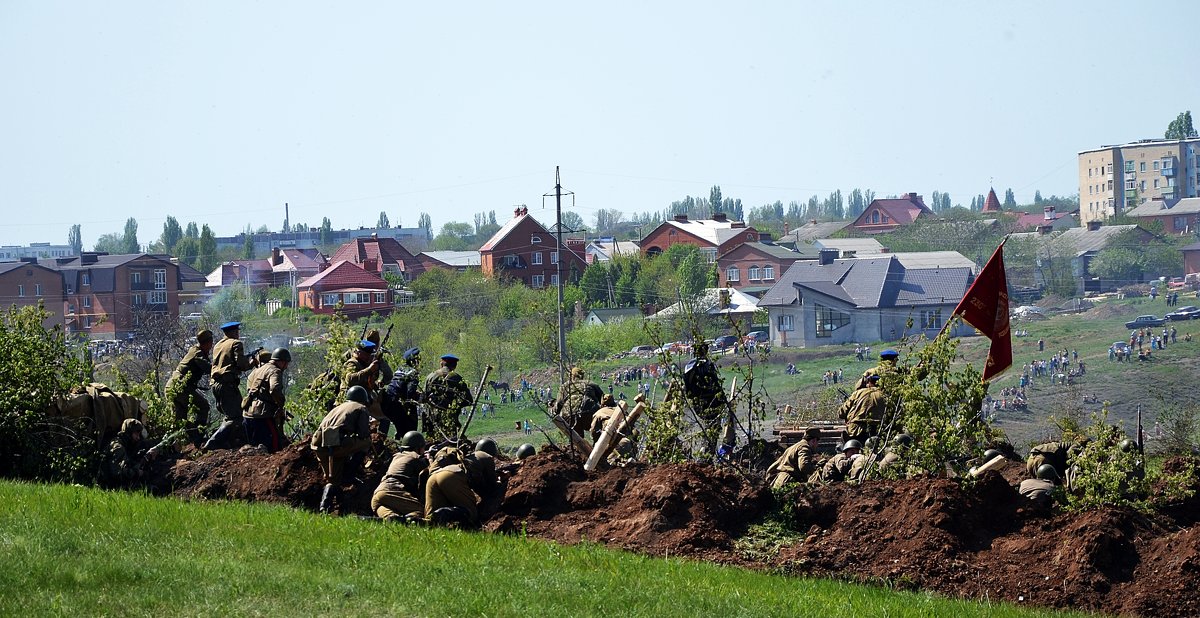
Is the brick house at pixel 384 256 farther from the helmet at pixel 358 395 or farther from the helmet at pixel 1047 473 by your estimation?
the helmet at pixel 1047 473

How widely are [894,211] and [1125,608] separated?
13357 cm

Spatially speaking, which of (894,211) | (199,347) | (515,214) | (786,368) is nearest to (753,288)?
(515,214)

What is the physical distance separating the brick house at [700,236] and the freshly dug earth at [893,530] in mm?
85618

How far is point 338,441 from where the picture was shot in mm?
11797

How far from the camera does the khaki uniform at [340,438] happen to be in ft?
38.7

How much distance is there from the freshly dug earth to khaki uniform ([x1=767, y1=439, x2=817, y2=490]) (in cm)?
171

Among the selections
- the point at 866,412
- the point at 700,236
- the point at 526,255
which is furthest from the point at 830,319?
the point at 866,412

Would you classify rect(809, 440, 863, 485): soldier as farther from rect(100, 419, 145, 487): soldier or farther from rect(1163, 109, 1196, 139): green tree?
Answer: rect(1163, 109, 1196, 139): green tree

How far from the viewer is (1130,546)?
360 inches

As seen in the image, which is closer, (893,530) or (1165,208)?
(893,530)

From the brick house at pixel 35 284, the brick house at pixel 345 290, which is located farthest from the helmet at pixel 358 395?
the brick house at pixel 35 284

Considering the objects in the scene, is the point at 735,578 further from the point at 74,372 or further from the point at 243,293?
the point at 243,293

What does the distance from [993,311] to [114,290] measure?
253 feet

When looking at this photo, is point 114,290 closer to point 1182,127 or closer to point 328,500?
point 328,500
